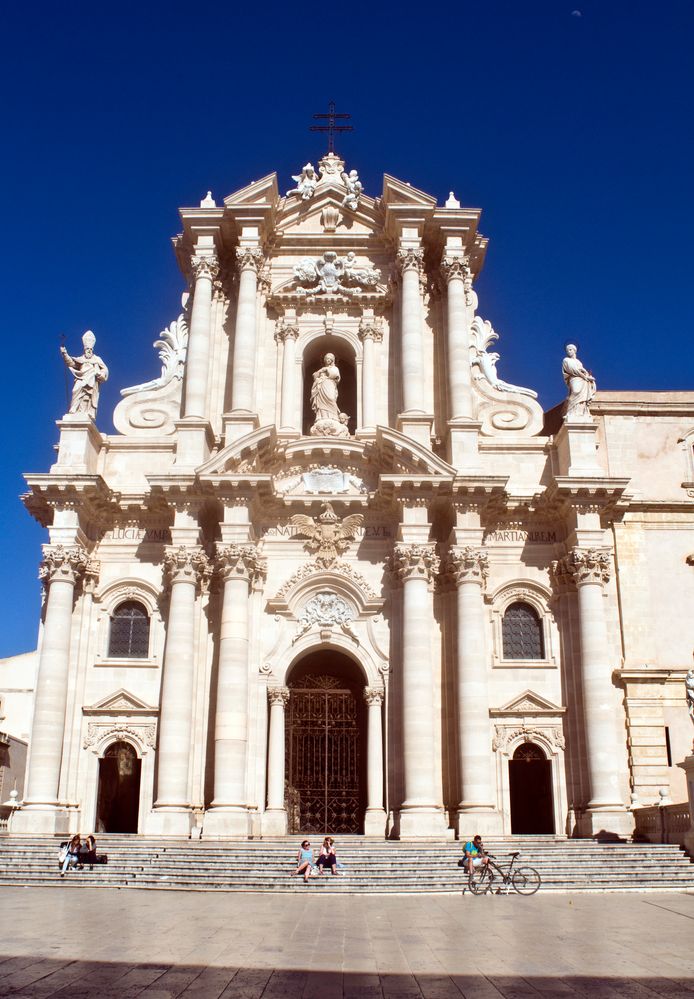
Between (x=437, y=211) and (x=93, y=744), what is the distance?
62.5ft

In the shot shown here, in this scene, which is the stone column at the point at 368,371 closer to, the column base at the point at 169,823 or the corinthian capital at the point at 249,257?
the corinthian capital at the point at 249,257

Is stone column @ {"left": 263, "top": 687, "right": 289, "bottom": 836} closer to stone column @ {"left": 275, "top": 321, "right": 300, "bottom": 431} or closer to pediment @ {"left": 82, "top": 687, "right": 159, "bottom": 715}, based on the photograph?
pediment @ {"left": 82, "top": 687, "right": 159, "bottom": 715}

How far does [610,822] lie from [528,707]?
3.62 meters

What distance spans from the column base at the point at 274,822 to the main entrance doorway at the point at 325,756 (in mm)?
855

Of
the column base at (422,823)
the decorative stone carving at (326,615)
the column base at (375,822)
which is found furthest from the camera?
the decorative stone carving at (326,615)

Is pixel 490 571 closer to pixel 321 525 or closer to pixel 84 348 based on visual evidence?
pixel 321 525

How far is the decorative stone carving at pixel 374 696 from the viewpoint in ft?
84.9

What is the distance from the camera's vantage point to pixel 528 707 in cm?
2581

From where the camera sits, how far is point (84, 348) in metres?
28.8

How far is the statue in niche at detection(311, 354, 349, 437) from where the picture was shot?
28.7m

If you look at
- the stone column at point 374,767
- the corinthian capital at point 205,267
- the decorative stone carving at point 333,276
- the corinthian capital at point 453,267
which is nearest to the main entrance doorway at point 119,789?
the stone column at point 374,767

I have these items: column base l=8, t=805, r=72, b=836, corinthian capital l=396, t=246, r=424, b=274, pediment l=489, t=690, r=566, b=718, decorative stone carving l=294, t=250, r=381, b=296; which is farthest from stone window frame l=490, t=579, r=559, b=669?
column base l=8, t=805, r=72, b=836

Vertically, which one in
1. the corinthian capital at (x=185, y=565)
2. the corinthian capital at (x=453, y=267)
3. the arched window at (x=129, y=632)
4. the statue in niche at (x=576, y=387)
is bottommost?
the arched window at (x=129, y=632)

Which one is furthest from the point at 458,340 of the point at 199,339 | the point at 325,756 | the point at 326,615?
the point at 325,756
